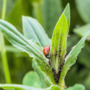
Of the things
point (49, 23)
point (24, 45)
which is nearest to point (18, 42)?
point (24, 45)

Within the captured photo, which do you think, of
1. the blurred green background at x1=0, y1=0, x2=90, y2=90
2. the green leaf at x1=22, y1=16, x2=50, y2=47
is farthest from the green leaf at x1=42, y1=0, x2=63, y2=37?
the green leaf at x1=22, y1=16, x2=50, y2=47

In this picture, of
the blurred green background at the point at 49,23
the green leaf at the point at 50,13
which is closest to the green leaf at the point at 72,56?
the blurred green background at the point at 49,23

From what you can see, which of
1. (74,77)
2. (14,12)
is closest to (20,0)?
(14,12)

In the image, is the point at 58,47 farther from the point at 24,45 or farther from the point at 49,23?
the point at 49,23

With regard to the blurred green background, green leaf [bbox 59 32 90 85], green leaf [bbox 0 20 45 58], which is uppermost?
green leaf [bbox 0 20 45 58]

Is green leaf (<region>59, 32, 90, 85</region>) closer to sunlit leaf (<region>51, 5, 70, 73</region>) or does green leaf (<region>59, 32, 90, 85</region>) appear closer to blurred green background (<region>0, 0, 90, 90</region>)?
sunlit leaf (<region>51, 5, 70, 73</region>)

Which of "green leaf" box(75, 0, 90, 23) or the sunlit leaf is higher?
the sunlit leaf

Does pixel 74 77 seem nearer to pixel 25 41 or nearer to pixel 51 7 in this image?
pixel 51 7
